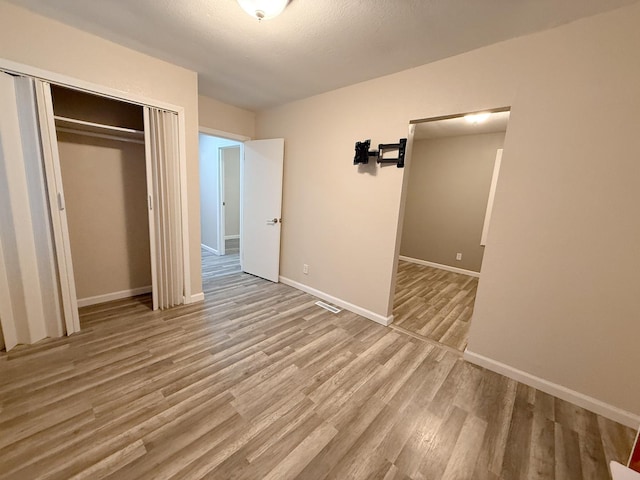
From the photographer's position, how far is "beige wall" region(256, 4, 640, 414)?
61.5 inches

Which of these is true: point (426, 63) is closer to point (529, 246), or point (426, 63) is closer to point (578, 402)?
point (529, 246)

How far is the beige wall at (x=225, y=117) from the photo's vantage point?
330 centimetres

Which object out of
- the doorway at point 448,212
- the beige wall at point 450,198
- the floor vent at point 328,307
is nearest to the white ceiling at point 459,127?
the doorway at point 448,212

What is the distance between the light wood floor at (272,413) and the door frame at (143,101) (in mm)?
758

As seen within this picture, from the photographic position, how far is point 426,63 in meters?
2.23

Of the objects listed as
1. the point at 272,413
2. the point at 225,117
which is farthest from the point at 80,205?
the point at 272,413

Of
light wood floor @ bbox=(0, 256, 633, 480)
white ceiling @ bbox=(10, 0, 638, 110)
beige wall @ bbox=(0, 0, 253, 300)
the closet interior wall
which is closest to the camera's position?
light wood floor @ bbox=(0, 256, 633, 480)

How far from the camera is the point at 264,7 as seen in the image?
1493 mm

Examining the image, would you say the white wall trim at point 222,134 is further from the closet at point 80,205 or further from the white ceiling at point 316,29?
the white ceiling at point 316,29

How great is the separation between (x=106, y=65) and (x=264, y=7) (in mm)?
1668

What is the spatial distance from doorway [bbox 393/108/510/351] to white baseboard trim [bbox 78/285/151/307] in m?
3.22

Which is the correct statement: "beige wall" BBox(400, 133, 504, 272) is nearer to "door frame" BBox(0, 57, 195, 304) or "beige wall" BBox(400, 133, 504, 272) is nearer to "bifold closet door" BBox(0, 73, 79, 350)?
"door frame" BBox(0, 57, 195, 304)

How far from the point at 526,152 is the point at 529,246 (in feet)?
2.29

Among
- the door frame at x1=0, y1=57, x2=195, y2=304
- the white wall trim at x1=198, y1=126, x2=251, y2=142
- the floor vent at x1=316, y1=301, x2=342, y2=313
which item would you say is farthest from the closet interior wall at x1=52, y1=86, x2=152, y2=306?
the floor vent at x1=316, y1=301, x2=342, y2=313
